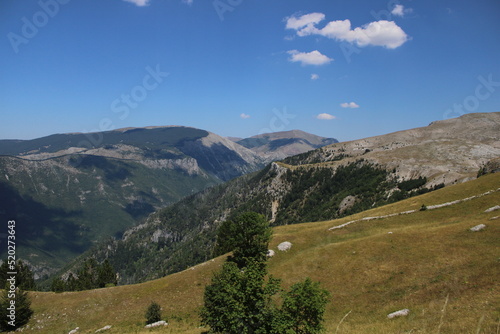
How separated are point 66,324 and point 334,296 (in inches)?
1877

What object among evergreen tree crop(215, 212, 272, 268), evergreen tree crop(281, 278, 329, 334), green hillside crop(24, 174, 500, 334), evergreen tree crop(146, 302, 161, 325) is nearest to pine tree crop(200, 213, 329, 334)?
evergreen tree crop(281, 278, 329, 334)

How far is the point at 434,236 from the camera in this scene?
49344 millimetres

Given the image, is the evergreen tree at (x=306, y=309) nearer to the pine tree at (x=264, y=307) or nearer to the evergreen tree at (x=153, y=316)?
the pine tree at (x=264, y=307)

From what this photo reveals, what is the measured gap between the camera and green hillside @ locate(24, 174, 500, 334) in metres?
28.6

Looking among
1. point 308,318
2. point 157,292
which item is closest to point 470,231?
point 308,318

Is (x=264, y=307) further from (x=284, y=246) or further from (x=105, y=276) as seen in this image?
(x=105, y=276)

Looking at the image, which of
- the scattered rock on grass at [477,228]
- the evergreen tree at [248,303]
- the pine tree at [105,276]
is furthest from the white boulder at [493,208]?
the pine tree at [105,276]

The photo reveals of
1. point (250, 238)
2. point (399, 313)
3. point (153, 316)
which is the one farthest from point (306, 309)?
point (250, 238)

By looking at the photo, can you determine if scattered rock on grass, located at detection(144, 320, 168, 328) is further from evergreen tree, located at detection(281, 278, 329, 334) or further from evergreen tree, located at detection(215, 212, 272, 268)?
evergreen tree, located at detection(281, 278, 329, 334)

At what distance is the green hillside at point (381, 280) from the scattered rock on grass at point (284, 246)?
1.44 meters

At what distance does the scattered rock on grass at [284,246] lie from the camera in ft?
215

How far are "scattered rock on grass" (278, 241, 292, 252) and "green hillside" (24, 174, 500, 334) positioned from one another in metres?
1.44

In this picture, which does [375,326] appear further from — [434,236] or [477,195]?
[477,195]

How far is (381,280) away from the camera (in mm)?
41469
